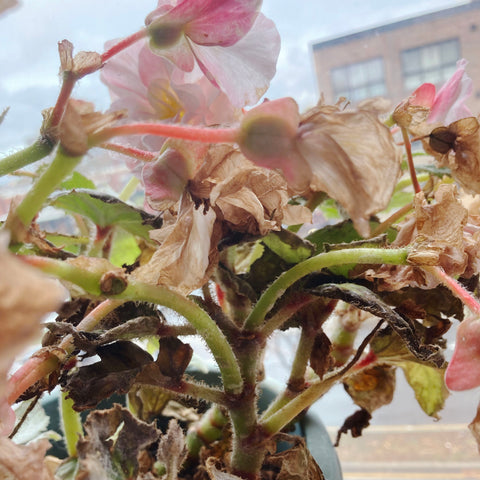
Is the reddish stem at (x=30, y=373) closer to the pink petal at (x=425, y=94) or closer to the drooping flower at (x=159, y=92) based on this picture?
the drooping flower at (x=159, y=92)

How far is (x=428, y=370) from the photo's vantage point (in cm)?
41

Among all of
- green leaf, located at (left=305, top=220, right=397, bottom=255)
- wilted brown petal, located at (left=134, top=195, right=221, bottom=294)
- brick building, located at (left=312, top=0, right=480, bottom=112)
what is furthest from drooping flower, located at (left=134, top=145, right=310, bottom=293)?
brick building, located at (left=312, top=0, right=480, bottom=112)

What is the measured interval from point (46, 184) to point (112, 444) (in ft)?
0.58

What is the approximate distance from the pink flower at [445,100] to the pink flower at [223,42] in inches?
4.2

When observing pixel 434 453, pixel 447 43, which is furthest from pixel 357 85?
pixel 434 453

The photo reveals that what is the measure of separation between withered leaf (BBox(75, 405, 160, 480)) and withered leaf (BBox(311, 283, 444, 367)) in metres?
0.13

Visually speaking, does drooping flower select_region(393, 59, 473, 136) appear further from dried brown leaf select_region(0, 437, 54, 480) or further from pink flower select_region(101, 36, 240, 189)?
dried brown leaf select_region(0, 437, 54, 480)

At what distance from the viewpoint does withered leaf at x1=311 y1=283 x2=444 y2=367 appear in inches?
9.4

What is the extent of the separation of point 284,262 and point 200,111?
0.11 metres

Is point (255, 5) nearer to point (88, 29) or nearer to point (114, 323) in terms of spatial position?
point (114, 323)

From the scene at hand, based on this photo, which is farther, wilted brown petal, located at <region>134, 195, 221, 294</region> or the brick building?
the brick building

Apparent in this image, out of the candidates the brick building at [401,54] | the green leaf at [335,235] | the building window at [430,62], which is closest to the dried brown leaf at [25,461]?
the green leaf at [335,235]

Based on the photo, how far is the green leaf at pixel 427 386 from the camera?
407 millimetres

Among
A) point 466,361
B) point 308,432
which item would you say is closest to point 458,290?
point 466,361
